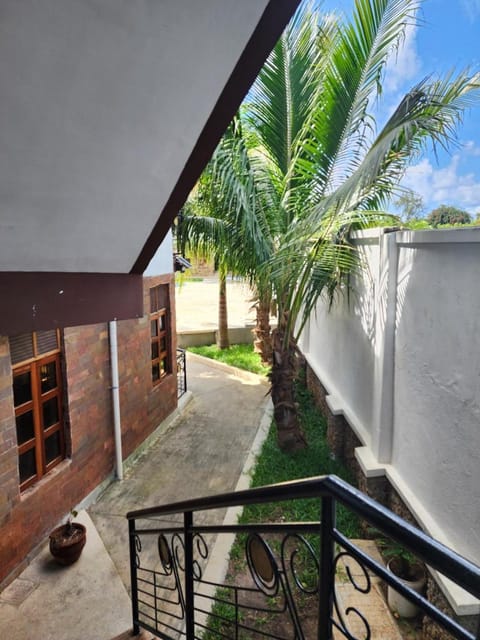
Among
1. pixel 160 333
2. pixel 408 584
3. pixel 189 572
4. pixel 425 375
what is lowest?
pixel 408 584

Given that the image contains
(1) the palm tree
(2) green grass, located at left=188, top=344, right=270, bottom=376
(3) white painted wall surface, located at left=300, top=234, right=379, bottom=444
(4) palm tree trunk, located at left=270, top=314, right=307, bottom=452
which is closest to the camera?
(1) the palm tree

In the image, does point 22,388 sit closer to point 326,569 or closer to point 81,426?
point 81,426

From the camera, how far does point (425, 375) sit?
377cm

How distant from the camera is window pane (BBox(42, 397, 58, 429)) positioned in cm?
486

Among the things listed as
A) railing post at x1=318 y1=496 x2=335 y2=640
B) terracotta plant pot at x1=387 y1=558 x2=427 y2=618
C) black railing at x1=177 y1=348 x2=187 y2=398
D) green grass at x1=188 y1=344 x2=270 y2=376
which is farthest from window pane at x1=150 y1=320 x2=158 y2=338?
railing post at x1=318 y1=496 x2=335 y2=640

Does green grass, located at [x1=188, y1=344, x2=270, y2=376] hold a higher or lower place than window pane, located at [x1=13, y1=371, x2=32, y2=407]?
lower

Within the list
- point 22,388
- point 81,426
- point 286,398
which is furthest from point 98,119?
point 286,398

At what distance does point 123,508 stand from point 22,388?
2257 millimetres

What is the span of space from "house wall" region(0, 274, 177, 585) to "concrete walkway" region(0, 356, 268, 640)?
32cm

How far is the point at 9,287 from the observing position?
182cm

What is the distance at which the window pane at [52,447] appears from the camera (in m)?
4.92

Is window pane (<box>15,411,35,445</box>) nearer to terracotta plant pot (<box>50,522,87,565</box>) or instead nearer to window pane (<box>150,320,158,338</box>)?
terracotta plant pot (<box>50,522,87,565</box>)

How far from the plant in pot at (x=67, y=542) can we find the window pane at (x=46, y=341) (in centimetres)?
182

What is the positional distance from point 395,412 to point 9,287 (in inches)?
158
